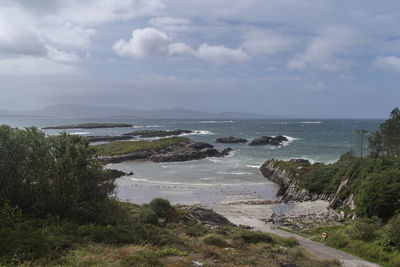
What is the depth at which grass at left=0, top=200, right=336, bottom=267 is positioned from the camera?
11305 mm

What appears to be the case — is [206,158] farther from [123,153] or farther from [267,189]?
[267,189]

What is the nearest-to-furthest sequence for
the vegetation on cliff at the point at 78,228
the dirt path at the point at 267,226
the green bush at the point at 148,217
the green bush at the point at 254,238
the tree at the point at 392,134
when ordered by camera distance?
1. the vegetation on cliff at the point at 78,228
2. the dirt path at the point at 267,226
3. the green bush at the point at 254,238
4. the green bush at the point at 148,217
5. the tree at the point at 392,134

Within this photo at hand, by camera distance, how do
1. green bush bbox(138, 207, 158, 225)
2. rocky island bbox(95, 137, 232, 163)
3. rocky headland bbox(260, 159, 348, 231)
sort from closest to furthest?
green bush bbox(138, 207, 158, 225)
rocky headland bbox(260, 159, 348, 231)
rocky island bbox(95, 137, 232, 163)

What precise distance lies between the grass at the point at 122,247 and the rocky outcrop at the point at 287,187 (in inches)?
825

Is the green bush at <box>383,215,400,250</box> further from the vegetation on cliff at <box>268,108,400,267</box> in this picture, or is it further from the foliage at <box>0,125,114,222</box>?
the foliage at <box>0,125,114,222</box>

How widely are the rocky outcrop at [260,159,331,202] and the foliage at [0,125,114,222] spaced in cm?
2991

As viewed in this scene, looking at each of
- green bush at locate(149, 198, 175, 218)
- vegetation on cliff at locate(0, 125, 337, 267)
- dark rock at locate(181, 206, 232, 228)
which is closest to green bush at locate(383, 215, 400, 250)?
vegetation on cliff at locate(0, 125, 337, 267)

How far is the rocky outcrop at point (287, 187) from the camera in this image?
39.5 m

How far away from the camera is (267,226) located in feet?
Answer: 91.6

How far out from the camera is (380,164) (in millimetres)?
32719

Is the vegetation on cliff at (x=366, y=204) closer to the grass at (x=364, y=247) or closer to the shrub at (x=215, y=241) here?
the grass at (x=364, y=247)

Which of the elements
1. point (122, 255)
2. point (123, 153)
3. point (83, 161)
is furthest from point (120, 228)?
point (123, 153)

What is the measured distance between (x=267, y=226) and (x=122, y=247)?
18.5 m

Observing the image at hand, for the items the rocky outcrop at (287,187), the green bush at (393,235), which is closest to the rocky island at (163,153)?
the rocky outcrop at (287,187)
